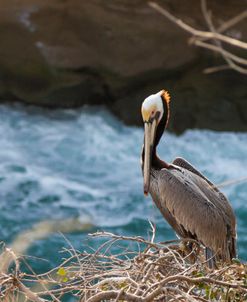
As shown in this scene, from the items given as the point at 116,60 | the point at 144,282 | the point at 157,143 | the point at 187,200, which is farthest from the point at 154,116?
the point at 116,60

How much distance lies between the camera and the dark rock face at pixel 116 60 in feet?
36.5

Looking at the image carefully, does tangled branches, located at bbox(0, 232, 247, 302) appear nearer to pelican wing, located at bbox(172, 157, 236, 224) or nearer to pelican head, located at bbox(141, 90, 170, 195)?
pelican wing, located at bbox(172, 157, 236, 224)

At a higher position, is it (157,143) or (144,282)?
(157,143)

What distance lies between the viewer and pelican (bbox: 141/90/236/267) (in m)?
5.57

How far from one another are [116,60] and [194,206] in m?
5.82

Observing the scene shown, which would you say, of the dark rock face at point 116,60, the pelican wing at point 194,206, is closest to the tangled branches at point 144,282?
the pelican wing at point 194,206

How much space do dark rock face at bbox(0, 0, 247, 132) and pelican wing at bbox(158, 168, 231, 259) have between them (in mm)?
5454

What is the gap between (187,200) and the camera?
5.65m

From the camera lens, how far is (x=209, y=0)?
11305 mm

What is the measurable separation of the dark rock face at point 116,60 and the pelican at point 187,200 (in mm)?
5349

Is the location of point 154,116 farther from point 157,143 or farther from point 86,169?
point 86,169

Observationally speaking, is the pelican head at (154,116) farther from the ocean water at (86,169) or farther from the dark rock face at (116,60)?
the dark rock face at (116,60)

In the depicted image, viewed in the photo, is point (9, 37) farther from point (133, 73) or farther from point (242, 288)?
point (242, 288)

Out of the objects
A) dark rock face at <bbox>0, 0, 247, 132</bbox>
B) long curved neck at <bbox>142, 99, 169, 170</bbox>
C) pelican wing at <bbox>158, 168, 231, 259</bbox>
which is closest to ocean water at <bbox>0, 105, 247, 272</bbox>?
dark rock face at <bbox>0, 0, 247, 132</bbox>
